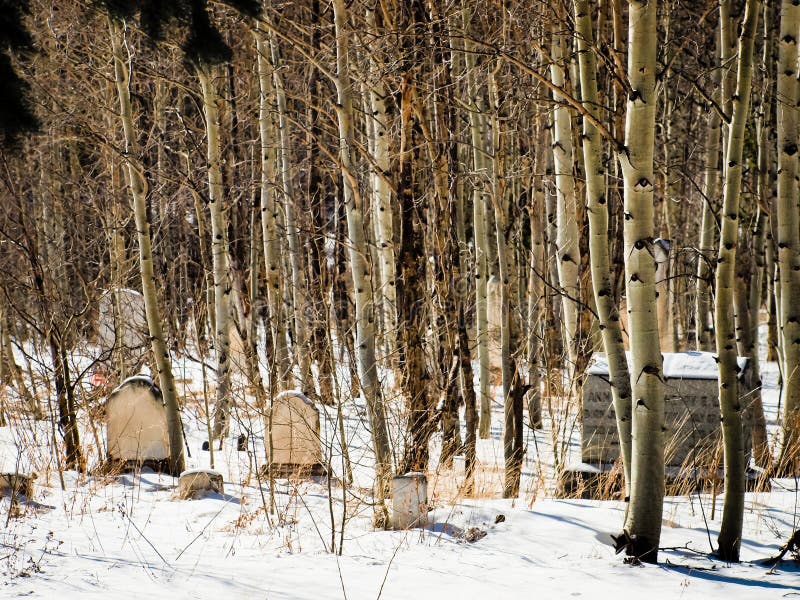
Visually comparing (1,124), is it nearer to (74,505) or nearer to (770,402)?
(74,505)

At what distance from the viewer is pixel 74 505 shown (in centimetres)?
665

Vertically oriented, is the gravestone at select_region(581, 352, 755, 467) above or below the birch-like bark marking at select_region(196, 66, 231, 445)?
below

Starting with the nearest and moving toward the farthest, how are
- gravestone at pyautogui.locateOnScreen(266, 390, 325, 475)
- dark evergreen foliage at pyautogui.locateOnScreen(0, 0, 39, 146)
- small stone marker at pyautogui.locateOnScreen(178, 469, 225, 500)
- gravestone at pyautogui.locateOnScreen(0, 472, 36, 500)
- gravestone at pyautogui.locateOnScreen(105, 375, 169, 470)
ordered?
dark evergreen foliage at pyautogui.locateOnScreen(0, 0, 39, 146) < gravestone at pyautogui.locateOnScreen(0, 472, 36, 500) < small stone marker at pyautogui.locateOnScreen(178, 469, 225, 500) < gravestone at pyautogui.locateOnScreen(266, 390, 325, 475) < gravestone at pyautogui.locateOnScreen(105, 375, 169, 470)

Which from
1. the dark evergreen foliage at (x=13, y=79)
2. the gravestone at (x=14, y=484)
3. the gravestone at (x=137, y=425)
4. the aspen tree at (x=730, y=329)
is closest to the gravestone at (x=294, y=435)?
the gravestone at (x=137, y=425)

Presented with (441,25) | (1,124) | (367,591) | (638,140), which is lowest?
(367,591)

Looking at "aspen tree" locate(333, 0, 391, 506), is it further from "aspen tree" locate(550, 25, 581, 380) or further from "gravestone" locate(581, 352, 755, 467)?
"gravestone" locate(581, 352, 755, 467)

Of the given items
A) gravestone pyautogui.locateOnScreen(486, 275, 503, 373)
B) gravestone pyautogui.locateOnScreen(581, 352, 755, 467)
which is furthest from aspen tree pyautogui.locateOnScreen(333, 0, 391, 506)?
gravestone pyautogui.locateOnScreen(486, 275, 503, 373)

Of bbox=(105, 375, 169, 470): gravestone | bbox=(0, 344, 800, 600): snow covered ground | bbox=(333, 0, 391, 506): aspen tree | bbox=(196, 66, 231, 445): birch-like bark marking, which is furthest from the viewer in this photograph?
bbox=(196, 66, 231, 445): birch-like bark marking

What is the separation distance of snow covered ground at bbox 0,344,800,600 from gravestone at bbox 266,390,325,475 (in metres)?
0.62

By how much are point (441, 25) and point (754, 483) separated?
196 inches

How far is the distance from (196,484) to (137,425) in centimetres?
163

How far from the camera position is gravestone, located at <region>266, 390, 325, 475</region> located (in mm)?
7559

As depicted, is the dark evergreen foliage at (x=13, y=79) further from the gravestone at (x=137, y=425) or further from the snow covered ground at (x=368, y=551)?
the gravestone at (x=137, y=425)

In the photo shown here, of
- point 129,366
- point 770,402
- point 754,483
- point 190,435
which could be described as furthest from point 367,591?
point 770,402
